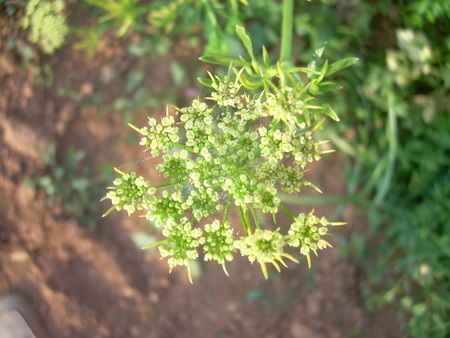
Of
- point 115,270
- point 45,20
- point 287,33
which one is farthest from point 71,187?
point 287,33

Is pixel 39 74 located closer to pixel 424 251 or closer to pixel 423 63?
pixel 423 63

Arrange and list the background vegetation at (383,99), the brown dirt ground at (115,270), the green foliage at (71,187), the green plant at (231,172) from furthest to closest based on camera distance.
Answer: the green foliage at (71,187) < the brown dirt ground at (115,270) < the background vegetation at (383,99) < the green plant at (231,172)

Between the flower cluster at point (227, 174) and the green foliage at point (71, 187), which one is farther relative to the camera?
the green foliage at point (71, 187)

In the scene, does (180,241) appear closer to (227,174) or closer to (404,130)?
(227,174)

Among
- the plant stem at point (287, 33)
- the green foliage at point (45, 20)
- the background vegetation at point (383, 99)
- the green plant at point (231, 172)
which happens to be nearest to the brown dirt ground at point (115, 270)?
the background vegetation at point (383, 99)

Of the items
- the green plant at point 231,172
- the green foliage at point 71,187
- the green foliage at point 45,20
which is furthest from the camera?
the green foliage at point 71,187

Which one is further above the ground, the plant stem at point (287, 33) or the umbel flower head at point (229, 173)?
the plant stem at point (287, 33)

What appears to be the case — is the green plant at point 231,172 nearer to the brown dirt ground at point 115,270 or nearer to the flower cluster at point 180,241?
the flower cluster at point 180,241
